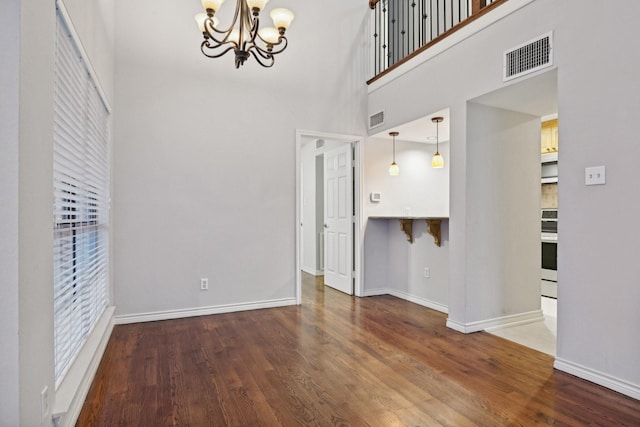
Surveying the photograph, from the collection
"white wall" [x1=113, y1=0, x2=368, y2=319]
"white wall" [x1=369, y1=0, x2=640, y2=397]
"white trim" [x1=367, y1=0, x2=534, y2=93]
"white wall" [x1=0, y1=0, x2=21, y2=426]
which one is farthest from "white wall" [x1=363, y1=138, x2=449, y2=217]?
"white wall" [x1=0, y1=0, x2=21, y2=426]

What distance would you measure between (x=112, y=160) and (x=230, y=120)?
1.31 metres

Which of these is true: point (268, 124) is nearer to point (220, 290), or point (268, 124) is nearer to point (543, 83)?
point (220, 290)

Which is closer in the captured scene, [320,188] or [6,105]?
[6,105]

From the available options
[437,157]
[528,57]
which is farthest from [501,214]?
[528,57]

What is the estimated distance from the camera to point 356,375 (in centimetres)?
271

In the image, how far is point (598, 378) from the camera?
255 cm

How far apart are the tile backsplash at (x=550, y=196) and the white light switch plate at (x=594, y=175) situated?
3227mm

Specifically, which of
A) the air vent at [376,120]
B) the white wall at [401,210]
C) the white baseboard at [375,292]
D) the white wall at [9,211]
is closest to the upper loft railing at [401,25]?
the air vent at [376,120]

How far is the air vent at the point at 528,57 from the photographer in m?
2.87

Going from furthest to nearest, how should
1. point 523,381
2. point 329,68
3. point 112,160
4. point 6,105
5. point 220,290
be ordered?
point 329,68, point 220,290, point 112,160, point 523,381, point 6,105

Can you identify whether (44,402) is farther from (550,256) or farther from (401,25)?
(401,25)

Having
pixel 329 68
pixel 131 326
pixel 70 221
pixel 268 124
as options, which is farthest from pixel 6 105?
pixel 329 68

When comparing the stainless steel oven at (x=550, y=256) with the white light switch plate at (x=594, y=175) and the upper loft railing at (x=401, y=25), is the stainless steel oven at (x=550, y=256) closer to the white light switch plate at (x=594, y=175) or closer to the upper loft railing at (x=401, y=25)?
the white light switch plate at (x=594, y=175)

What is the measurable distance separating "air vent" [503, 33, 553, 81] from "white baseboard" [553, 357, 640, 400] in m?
2.19
